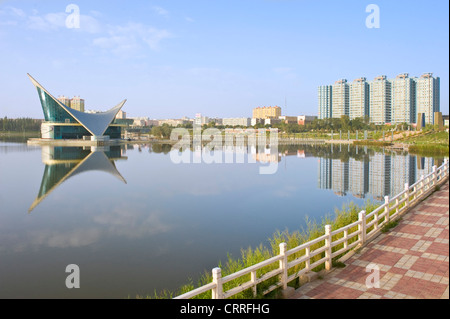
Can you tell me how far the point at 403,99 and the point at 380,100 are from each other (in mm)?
4895

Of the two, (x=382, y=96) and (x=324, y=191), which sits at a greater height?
(x=382, y=96)

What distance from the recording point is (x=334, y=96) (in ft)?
300

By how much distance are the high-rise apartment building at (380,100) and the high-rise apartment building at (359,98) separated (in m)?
1.42

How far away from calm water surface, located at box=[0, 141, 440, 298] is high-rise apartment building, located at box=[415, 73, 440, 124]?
6795 centimetres

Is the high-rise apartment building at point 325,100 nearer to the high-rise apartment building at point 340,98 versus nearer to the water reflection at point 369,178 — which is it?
the high-rise apartment building at point 340,98

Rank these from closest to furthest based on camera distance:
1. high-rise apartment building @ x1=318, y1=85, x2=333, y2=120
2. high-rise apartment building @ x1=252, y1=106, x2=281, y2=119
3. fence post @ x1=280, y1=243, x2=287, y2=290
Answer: fence post @ x1=280, y1=243, x2=287, y2=290, high-rise apartment building @ x1=318, y1=85, x2=333, y2=120, high-rise apartment building @ x1=252, y1=106, x2=281, y2=119

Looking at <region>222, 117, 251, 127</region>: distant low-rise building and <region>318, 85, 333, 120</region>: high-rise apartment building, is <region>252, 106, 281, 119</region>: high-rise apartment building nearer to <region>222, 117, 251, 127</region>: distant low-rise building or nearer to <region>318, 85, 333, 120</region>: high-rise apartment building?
<region>222, 117, 251, 127</region>: distant low-rise building

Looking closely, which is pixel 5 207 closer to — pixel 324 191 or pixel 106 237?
pixel 106 237

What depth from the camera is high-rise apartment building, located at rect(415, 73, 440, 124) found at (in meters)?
77.5

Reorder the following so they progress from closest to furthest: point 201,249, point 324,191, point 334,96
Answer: point 201,249, point 324,191, point 334,96

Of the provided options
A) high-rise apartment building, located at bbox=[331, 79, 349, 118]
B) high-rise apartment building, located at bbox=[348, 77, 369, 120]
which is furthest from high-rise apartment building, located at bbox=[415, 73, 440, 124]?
high-rise apartment building, located at bbox=[331, 79, 349, 118]

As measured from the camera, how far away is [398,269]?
197 inches
